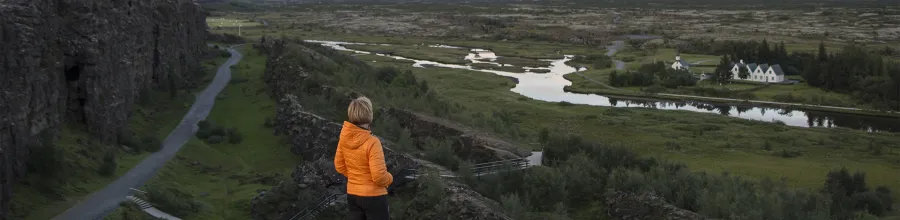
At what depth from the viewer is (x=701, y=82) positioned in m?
83.2

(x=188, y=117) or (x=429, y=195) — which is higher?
(x=429, y=195)

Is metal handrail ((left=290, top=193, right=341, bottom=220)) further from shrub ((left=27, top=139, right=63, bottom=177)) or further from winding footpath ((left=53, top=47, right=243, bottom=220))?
shrub ((left=27, top=139, right=63, bottom=177))

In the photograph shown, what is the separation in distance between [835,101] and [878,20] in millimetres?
112390

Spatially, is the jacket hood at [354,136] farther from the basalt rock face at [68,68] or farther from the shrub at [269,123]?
the shrub at [269,123]

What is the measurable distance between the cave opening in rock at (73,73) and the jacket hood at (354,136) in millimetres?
24368

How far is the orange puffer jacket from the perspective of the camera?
30.0 ft

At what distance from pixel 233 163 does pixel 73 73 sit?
6274 mm

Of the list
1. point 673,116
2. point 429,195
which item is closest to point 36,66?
point 429,195

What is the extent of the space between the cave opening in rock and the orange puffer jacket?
79.5 ft

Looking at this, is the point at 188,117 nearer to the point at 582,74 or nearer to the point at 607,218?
the point at 607,218

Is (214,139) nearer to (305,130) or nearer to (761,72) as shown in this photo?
(305,130)

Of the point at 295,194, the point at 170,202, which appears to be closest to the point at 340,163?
the point at 295,194

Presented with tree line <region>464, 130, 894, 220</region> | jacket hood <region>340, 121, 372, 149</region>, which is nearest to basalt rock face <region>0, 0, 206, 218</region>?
tree line <region>464, 130, 894, 220</region>

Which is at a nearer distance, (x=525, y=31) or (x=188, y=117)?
(x=188, y=117)
